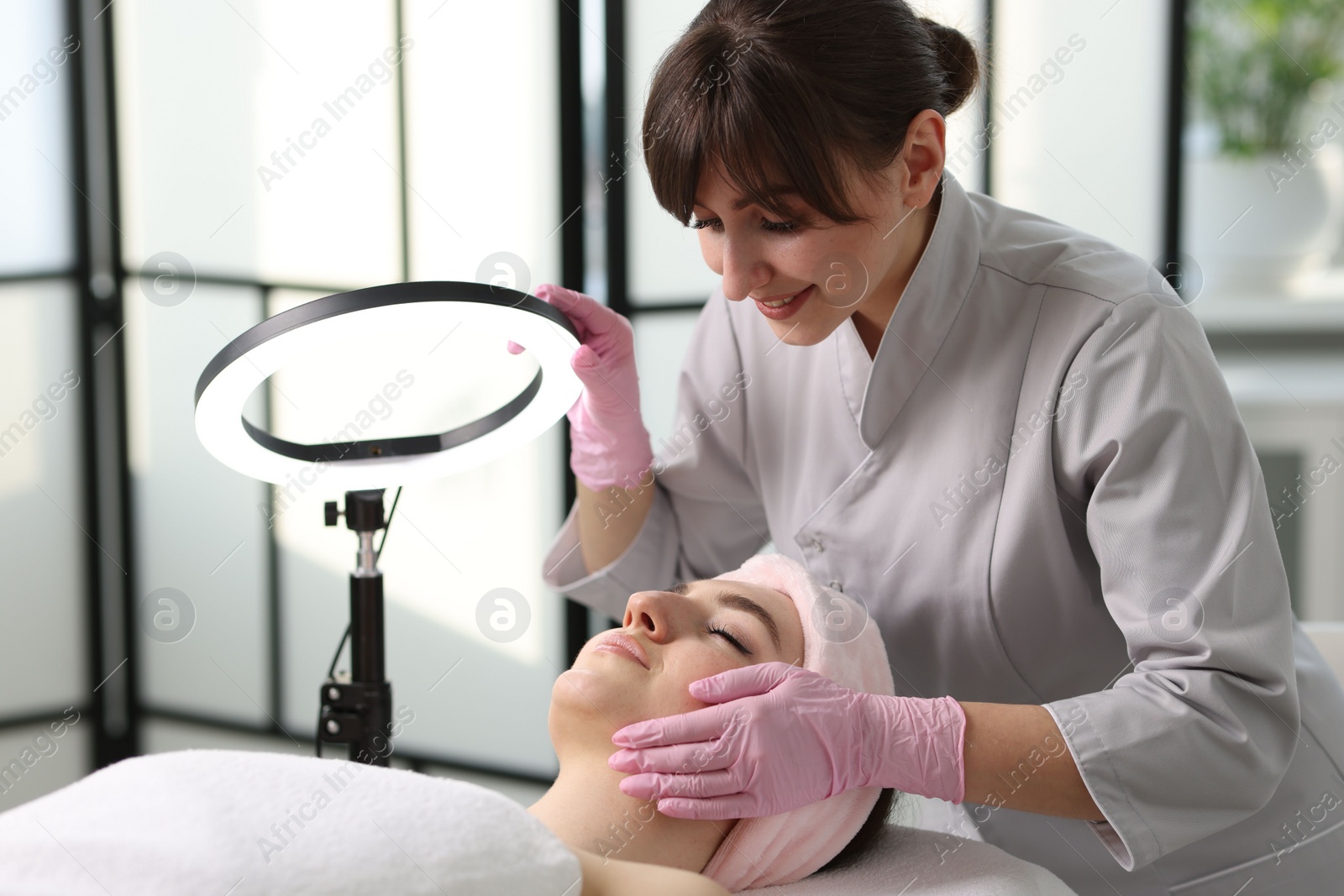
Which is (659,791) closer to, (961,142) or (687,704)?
(687,704)

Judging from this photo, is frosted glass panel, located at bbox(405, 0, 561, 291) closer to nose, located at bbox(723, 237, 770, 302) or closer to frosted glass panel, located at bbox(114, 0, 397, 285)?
frosted glass panel, located at bbox(114, 0, 397, 285)

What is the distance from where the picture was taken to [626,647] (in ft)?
4.29

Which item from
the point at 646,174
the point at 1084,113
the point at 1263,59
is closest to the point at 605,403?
the point at 646,174

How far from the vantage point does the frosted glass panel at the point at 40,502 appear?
2441mm

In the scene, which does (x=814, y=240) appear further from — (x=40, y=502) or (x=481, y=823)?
(x=40, y=502)

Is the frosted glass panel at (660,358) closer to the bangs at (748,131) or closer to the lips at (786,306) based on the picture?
the lips at (786,306)

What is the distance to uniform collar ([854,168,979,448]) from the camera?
1.41 metres

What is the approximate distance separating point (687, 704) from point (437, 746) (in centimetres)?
153

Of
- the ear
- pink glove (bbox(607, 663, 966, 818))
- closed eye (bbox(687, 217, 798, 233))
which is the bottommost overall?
pink glove (bbox(607, 663, 966, 818))

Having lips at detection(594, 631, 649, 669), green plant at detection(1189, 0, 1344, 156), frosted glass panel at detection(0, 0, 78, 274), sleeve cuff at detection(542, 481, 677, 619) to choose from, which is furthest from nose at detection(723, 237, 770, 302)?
green plant at detection(1189, 0, 1344, 156)

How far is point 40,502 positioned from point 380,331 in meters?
1.62

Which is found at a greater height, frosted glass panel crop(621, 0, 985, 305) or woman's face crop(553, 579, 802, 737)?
frosted glass panel crop(621, 0, 985, 305)

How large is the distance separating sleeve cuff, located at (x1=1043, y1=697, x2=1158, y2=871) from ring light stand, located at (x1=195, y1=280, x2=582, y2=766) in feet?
2.09

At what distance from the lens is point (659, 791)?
46.6 inches
